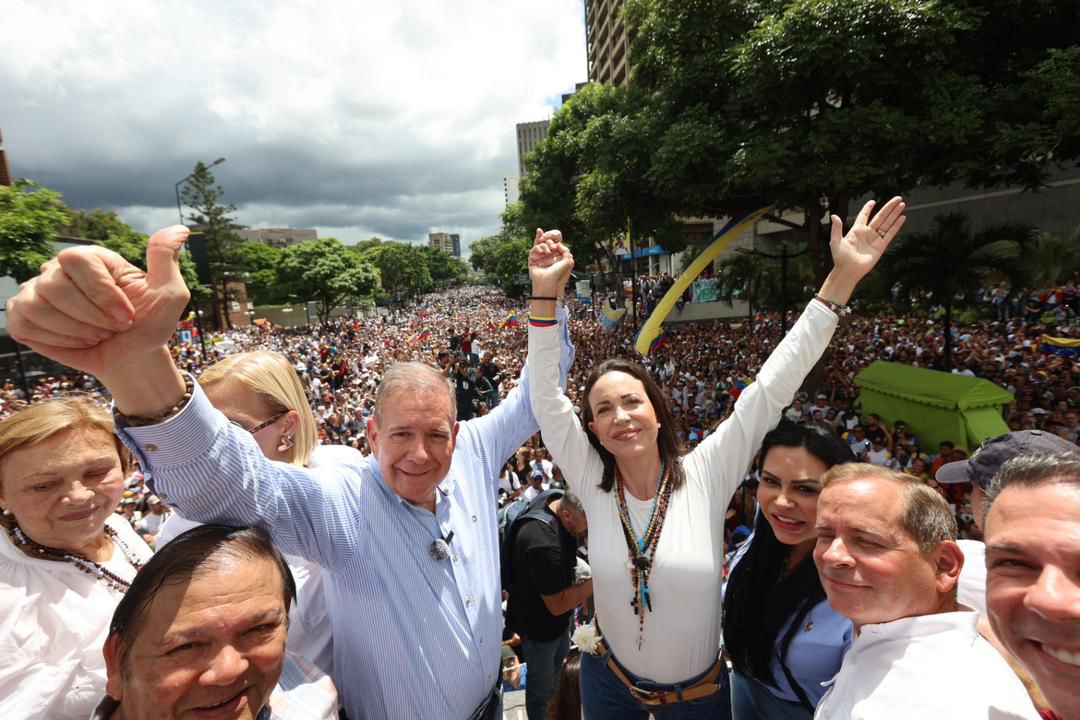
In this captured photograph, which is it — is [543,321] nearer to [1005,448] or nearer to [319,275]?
[1005,448]

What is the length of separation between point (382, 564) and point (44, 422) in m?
1.02

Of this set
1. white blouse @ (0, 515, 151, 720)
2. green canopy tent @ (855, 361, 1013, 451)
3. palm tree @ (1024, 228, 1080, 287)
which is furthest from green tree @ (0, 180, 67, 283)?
palm tree @ (1024, 228, 1080, 287)

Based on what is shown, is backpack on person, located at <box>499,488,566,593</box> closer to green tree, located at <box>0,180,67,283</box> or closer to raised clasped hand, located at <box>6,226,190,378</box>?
raised clasped hand, located at <box>6,226,190,378</box>

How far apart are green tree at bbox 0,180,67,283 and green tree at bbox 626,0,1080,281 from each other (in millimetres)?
12309

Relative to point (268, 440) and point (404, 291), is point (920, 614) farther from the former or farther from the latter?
point (404, 291)

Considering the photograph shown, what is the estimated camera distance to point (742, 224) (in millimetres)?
11242

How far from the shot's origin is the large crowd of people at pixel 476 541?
1080 millimetres

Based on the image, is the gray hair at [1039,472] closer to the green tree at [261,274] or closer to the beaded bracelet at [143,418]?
the beaded bracelet at [143,418]

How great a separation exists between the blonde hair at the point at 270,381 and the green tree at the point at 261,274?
160 feet

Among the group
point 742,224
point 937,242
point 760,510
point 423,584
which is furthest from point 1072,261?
point 423,584

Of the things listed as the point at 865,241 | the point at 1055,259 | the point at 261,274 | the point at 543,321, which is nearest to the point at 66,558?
the point at 543,321

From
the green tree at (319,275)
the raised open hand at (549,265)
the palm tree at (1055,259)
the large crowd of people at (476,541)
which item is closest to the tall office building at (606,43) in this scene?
the palm tree at (1055,259)

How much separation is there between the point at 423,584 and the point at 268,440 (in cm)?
74

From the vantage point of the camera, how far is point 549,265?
2160 mm
